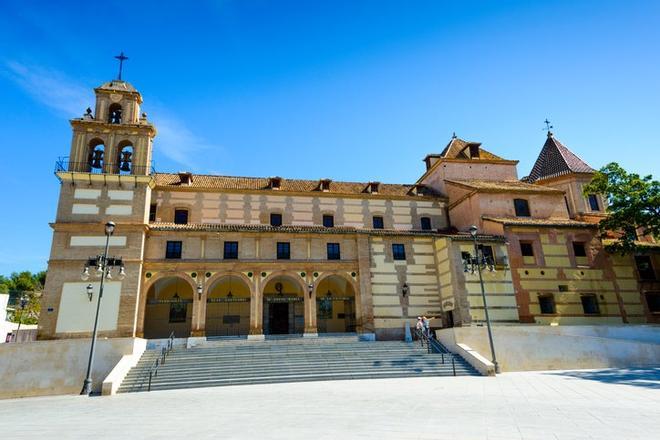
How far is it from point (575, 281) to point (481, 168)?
11728mm

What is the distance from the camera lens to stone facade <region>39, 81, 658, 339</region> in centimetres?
2392

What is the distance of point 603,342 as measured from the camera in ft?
67.5

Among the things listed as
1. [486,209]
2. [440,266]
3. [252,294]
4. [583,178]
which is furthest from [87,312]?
[583,178]

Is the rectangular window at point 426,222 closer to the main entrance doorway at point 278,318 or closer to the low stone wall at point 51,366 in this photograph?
the main entrance doorway at point 278,318

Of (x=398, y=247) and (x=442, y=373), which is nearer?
(x=442, y=373)

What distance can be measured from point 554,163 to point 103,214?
34.9m

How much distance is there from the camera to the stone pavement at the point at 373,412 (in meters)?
7.40

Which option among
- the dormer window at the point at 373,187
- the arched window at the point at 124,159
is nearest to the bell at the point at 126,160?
the arched window at the point at 124,159

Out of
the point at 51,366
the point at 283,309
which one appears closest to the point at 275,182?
the point at 283,309

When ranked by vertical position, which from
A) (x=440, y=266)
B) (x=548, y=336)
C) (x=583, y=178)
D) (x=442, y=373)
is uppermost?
(x=583, y=178)

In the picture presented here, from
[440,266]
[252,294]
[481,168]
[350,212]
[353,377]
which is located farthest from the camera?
[481,168]

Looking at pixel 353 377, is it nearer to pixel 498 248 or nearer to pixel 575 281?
pixel 498 248

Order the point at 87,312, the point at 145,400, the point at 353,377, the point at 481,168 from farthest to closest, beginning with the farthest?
1. the point at 481,168
2. the point at 87,312
3. the point at 353,377
4. the point at 145,400

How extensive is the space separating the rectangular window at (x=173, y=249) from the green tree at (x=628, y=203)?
27735 mm
